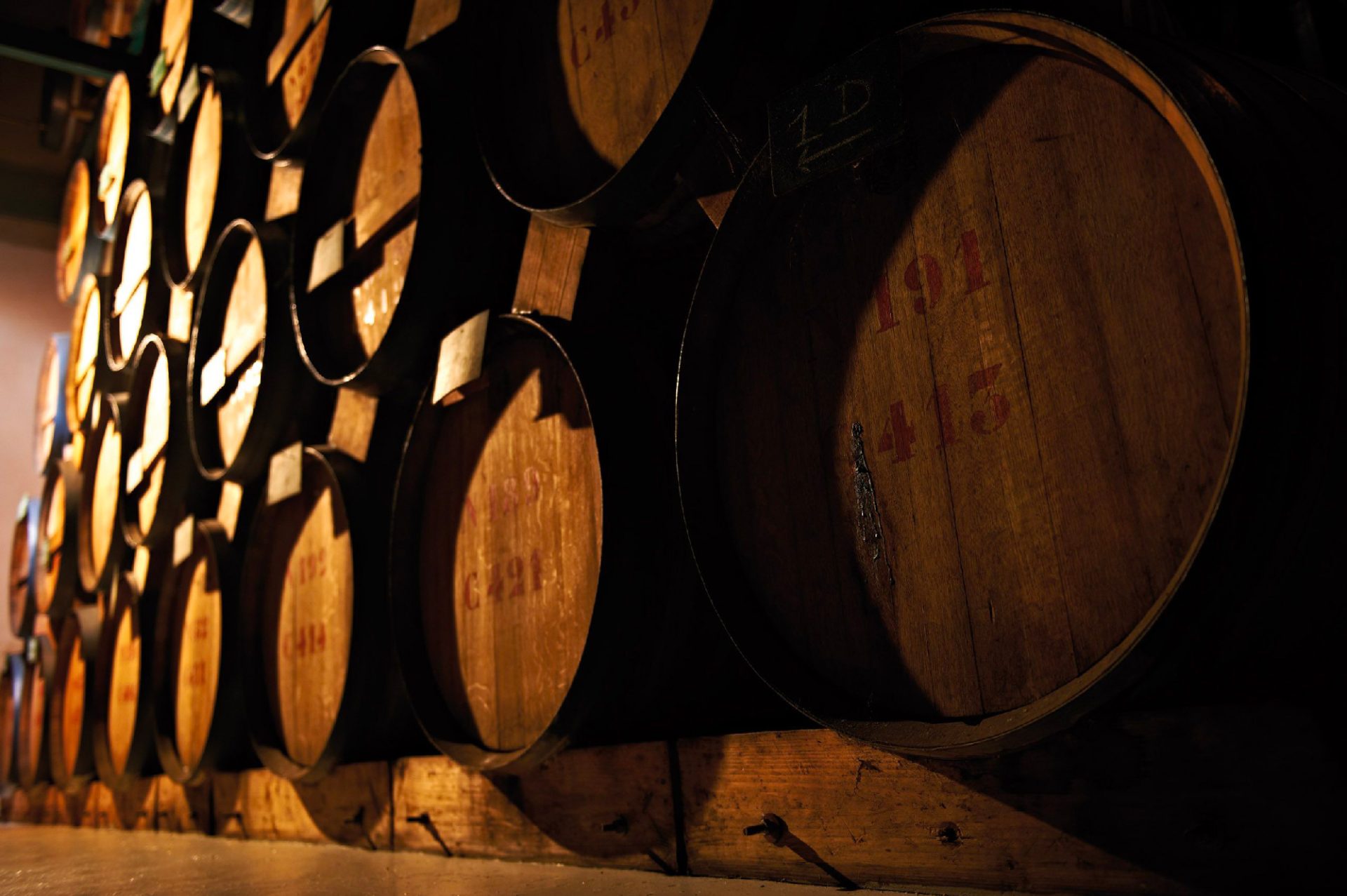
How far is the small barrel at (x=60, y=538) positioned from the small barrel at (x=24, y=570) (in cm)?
27

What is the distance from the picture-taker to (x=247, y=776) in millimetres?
3047

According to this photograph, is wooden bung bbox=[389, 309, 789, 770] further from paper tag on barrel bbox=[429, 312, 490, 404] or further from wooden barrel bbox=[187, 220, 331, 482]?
wooden barrel bbox=[187, 220, 331, 482]

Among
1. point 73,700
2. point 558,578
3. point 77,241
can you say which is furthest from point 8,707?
point 558,578

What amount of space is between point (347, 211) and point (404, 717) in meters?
1.40

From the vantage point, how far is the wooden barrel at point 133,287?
4.72 metres

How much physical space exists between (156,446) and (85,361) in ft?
8.11

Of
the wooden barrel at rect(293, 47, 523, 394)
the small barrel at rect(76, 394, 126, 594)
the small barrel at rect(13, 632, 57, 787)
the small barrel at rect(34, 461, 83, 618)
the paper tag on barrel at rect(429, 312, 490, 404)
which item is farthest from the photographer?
the small barrel at rect(13, 632, 57, 787)

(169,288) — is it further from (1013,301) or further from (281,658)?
(1013,301)

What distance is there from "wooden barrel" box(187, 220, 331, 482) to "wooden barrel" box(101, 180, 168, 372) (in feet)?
3.94

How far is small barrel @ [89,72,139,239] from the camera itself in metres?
5.58

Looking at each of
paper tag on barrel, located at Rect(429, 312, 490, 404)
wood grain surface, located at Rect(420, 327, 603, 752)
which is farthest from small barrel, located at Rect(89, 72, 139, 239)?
wood grain surface, located at Rect(420, 327, 603, 752)

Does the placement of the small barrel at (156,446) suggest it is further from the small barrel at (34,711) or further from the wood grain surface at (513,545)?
the wood grain surface at (513,545)

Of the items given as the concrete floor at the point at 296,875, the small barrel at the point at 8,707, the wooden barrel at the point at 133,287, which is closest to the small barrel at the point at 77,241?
the wooden barrel at the point at 133,287

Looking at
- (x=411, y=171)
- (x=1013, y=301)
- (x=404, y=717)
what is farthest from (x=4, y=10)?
(x=1013, y=301)
